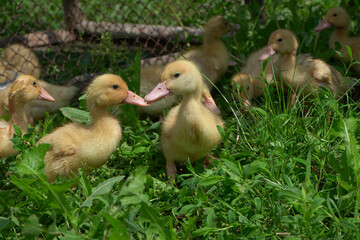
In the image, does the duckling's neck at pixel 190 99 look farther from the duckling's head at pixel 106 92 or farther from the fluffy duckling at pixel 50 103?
the fluffy duckling at pixel 50 103

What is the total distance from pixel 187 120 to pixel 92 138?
0.69 metres

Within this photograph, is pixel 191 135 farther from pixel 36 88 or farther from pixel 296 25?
pixel 296 25

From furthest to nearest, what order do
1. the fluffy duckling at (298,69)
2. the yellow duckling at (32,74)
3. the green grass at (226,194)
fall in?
the yellow duckling at (32,74) < the fluffy duckling at (298,69) < the green grass at (226,194)

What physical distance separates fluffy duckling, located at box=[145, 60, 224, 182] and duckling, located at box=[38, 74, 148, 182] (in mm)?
284

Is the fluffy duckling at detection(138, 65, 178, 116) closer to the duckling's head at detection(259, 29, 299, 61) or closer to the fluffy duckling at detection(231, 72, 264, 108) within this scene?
the fluffy duckling at detection(231, 72, 264, 108)

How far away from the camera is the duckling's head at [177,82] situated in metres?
3.32

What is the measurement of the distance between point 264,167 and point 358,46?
2586 millimetres

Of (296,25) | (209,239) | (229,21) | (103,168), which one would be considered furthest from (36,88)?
(296,25)

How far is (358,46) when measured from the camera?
4668 millimetres

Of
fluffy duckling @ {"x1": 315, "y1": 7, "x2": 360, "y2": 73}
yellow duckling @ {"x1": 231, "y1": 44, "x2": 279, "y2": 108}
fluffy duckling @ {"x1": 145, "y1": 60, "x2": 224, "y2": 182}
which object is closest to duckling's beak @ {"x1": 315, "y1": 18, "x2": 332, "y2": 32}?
fluffy duckling @ {"x1": 315, "y1": 7, "x2": 360, "y2": 73}

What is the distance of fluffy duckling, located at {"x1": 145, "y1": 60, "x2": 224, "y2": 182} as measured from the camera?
3.27 metres

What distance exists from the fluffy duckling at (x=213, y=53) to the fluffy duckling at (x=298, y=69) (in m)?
0.55

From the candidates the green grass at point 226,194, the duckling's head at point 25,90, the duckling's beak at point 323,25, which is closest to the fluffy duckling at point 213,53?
the duckling's beak at point 323,25

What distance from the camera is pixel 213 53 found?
4734 mm
